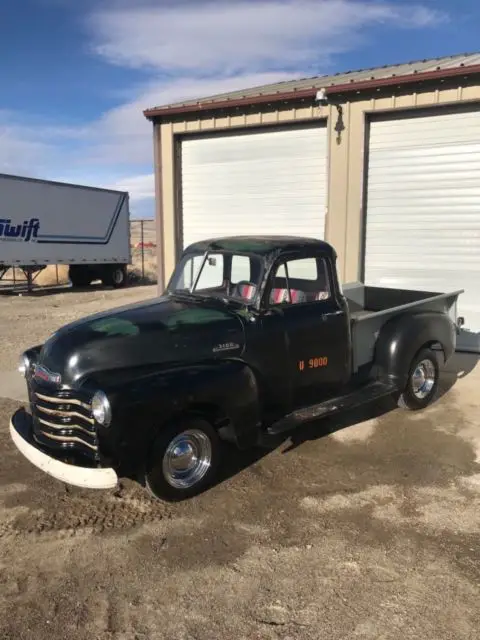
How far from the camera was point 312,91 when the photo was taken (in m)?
9.42

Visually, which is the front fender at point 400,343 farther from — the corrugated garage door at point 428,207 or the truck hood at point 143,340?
the corrugated garage door at point 428,207

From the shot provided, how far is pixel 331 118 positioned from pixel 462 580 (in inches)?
313

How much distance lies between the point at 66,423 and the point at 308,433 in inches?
102

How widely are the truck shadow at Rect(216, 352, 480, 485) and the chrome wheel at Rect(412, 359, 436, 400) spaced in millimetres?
293

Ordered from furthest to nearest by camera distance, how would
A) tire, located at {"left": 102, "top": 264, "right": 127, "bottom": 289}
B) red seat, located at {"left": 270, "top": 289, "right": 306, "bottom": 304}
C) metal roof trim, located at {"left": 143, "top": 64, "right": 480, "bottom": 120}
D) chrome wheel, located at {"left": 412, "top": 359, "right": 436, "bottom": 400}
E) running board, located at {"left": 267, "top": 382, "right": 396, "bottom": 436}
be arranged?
tire, located at {"left": 102, "top": 264, "right": 127, "bottom": 289}, metal roof trim, located at {"left": 143, "top": 64, "right": 480, "bottom": 120}, chrome wheel, located at {"left": 412, "top": 359, "right": 436, "bottom": 400}, red seat, located at {"left": 270, "top": 289, "right": 306, "bottom": 304}, running board, located at {"left": 267, "top": 382, "right": 396, "bottom": 436}

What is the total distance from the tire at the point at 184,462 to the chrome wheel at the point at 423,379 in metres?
2.89

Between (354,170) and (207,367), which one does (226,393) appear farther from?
(354,170)

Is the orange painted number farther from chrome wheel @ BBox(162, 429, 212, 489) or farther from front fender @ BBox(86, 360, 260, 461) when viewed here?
chrome wheel @ BBox(162, 429, 212, 489)

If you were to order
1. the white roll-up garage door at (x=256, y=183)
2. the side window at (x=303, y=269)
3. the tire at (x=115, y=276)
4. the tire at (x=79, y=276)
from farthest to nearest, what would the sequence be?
the tire at (x=115, y=276) → the tire at (x=79, y=276) → the white roll-up garage door at (x=256, y=183) → the side window at (x=303, y=269)

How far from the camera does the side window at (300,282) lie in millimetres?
5021

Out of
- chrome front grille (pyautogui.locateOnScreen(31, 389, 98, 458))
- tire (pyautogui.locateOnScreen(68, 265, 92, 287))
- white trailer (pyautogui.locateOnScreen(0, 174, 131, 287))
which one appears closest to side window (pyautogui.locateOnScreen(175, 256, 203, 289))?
chrome front grille (pyautogui.locateOnScreen(31, 389, 98, 458))

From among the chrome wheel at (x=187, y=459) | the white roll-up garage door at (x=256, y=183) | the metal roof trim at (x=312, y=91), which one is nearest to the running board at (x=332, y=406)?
Result: the chrome wheel at (x=187, y=459)

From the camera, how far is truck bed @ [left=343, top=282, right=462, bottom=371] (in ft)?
18.8

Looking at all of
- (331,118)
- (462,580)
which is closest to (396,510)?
(462,580)
